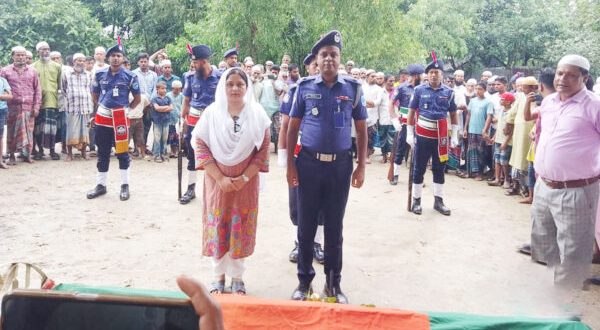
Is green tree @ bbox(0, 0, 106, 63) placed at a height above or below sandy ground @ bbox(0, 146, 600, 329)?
above

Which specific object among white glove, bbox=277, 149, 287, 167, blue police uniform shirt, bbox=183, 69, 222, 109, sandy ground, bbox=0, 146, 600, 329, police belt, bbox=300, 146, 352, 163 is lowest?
sandy ground, bbox=0, 146, 600, 329

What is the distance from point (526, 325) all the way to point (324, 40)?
2507 mm

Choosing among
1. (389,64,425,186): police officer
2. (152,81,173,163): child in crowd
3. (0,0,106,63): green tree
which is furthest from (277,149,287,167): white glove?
(0,0,106,63): green tree

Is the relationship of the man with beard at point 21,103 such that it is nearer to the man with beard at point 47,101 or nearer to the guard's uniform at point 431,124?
the man with beard at point 47,101

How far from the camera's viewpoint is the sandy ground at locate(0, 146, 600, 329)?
13.9ft

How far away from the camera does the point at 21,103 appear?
8930 mm

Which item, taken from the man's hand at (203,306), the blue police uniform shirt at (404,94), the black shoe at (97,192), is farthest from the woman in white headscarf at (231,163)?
the blue police uniform shirt at (404,94)

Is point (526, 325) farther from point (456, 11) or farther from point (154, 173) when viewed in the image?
point (456, 11)

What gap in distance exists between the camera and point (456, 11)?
1033 inches

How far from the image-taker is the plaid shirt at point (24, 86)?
8.79 meters

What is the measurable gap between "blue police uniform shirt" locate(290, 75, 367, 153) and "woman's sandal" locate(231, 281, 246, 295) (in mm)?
1300

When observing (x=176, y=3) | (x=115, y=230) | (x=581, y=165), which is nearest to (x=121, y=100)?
(x=115, y=230)

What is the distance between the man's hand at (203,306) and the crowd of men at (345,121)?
8.27 ft

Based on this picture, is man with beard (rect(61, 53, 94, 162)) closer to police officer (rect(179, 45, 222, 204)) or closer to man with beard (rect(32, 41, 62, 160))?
man with beard (rect(32, 41, 62, 160))
